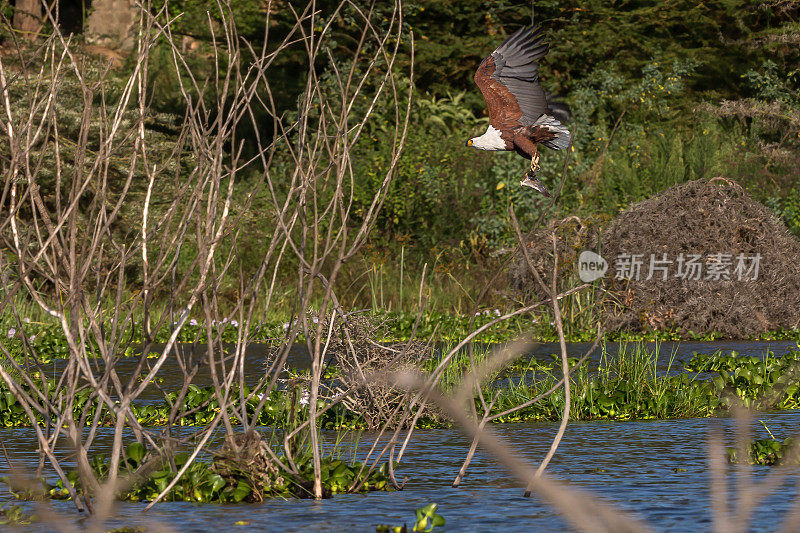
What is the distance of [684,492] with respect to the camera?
5.04 meters

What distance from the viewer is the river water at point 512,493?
449 centimetres

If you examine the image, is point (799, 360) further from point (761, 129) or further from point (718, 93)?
point (718, 93)

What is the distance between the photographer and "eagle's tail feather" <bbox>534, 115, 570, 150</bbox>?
21.8 feet

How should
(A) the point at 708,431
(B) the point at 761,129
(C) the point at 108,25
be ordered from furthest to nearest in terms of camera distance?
(C) the point at 108,25, (B) the point at 761,129, (A) the point at 708,431

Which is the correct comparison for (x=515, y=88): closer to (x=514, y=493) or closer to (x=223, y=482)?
(x=514, y=493)

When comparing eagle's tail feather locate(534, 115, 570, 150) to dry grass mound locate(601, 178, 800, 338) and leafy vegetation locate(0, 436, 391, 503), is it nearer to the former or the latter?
leafy vegetation locate(0, 436, 391, 503)

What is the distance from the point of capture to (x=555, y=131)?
686 cm

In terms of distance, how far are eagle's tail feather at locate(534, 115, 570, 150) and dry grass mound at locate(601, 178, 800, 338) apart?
250 inches

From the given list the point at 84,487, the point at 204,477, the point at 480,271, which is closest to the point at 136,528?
the point at 84,487

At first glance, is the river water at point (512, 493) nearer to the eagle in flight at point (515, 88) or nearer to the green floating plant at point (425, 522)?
the green floating plant at point (425, 522)

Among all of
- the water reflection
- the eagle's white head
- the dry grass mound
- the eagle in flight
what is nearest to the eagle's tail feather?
the eagle in flight

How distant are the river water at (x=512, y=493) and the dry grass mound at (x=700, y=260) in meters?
6.31

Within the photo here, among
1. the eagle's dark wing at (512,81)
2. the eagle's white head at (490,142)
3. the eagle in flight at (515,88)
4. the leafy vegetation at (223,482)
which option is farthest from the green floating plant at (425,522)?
the eagle's dark wing at (512,81)

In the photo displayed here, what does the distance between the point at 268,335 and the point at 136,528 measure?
8.52m
